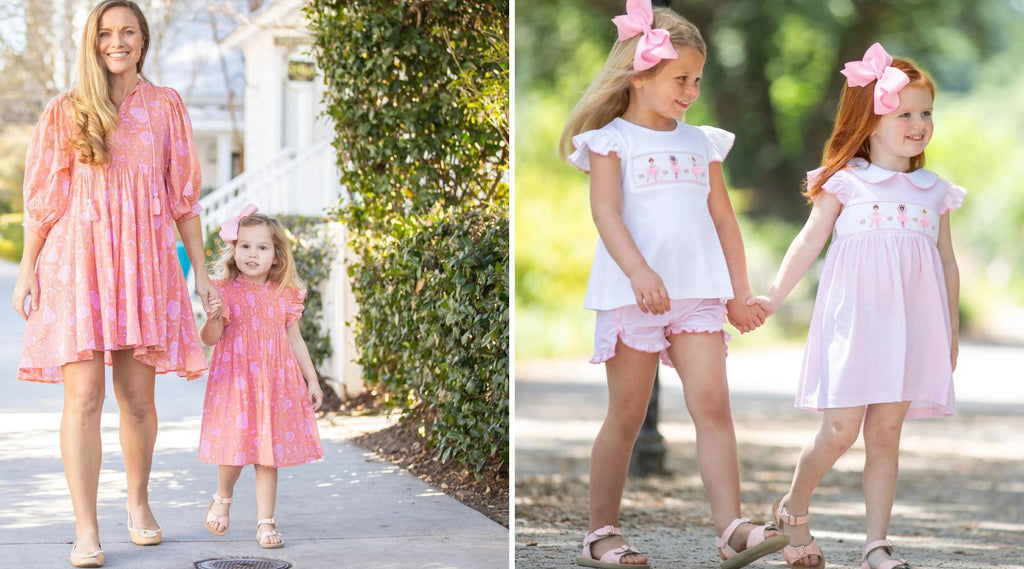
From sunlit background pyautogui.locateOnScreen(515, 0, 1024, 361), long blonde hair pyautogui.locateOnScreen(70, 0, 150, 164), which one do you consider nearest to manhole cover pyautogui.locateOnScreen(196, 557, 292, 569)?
long blonde hair pyautogui.locateOnScreen(70, 0, 150, 164)

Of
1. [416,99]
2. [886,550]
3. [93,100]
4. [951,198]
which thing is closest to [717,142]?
[951,198]

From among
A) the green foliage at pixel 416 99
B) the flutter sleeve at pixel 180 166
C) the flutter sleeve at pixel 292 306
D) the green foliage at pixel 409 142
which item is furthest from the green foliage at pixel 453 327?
the flutter sleeve at pixel 180 166

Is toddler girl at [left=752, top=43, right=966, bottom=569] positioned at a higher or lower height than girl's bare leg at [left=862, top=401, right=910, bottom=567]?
higher

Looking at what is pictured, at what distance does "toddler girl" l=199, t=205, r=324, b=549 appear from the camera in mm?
4676

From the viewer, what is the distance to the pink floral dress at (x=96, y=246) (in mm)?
4305

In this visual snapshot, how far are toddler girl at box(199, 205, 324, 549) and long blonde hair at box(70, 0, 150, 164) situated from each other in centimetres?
60

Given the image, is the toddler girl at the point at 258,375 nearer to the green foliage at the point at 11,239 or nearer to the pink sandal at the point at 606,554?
the pink sandal at the point at 606,554

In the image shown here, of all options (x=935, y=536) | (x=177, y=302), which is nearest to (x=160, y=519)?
(x=177, y=302)

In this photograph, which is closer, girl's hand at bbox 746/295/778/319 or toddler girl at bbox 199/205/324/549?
girl's hand at bbox 746/295/778/319

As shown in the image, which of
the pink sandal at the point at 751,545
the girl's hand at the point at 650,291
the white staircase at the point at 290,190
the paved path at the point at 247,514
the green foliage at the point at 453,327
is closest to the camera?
the pink sandal at the point at 751,545

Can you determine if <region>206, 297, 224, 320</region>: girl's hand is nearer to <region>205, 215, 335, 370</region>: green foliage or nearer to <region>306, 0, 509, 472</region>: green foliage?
Result: <region>306, 0, 509, 472</region>: green foliage

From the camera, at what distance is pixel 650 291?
12.0ft

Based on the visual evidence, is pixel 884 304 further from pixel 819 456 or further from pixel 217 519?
pixel 217 519

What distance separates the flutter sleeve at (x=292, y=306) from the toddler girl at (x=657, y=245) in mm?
1352
